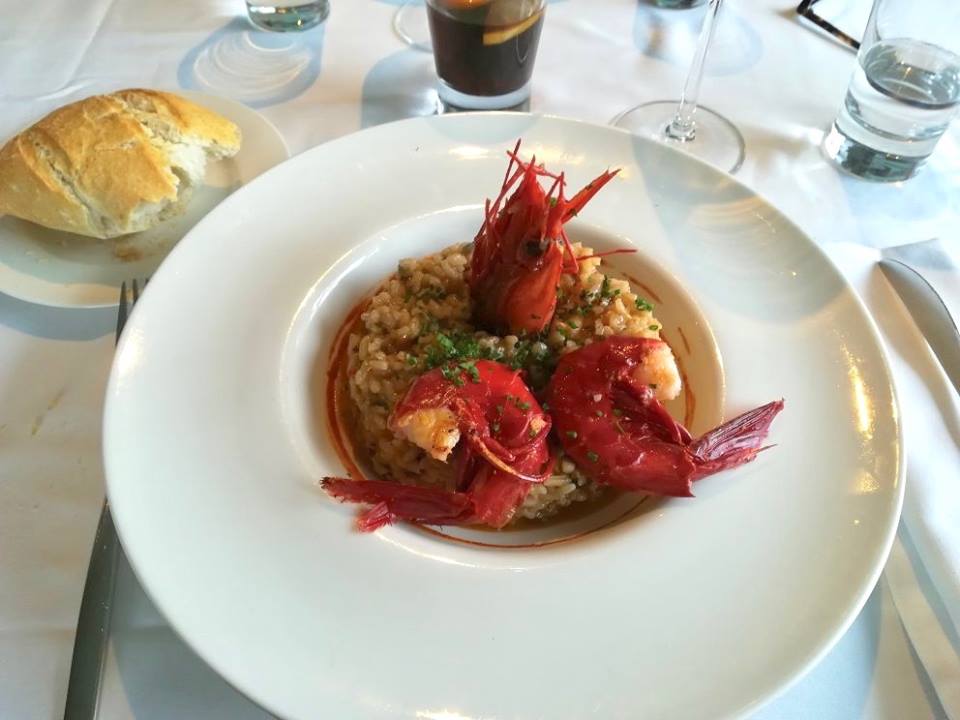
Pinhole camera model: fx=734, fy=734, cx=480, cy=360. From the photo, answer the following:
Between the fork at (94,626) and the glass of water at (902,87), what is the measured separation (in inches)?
72.0

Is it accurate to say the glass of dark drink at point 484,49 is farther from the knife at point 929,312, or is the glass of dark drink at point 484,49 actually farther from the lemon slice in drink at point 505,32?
the knife at point 929,312

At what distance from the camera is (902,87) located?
1.74 metres

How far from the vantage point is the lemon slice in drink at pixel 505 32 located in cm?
171

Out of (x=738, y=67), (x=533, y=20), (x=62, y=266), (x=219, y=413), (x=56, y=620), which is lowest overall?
(x=56, y=620)

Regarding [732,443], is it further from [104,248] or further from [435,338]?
[104,248]

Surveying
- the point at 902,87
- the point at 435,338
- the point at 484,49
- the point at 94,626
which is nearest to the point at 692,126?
the point at 902,87

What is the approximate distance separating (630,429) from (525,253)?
334 mm

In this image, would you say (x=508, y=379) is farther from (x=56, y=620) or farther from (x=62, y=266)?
(x=62, y=266)

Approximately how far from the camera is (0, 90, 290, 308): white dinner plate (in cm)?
146

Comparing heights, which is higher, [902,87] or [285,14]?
[902,87]

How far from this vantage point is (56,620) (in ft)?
3.68

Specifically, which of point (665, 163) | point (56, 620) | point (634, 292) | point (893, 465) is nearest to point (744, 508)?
point (893, 465)

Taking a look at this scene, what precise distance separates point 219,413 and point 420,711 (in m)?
0.53

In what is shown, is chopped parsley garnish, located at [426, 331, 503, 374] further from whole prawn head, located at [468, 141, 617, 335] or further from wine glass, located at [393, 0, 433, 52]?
wine glass, located at [393, 0, 433, 52]
